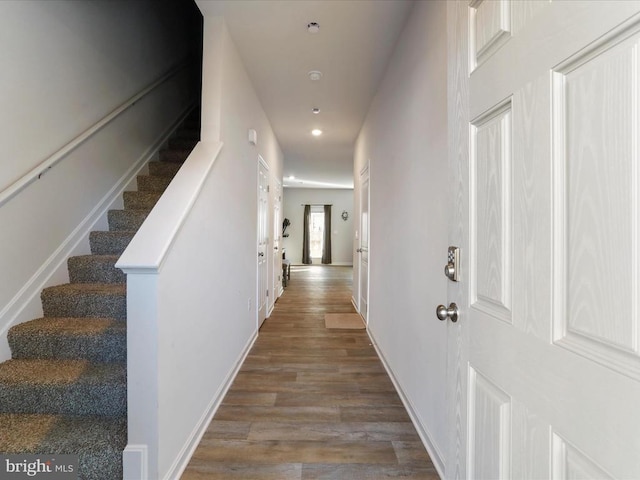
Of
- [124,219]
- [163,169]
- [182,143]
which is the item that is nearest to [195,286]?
[124,219]

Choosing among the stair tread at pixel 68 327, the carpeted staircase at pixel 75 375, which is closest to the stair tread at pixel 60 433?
the carpeted staircase at pixel 75 375

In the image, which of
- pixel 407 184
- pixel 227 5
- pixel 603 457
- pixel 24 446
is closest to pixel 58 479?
pixel 24 446

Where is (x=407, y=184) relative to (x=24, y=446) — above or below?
above

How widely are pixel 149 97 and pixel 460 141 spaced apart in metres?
3.26

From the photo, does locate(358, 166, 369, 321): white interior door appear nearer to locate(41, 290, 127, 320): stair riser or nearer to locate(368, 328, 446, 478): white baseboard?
locate(368, 328, 446, 478): white baseboard

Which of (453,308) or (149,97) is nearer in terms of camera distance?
(453,308)

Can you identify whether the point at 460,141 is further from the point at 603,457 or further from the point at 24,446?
the point at 24,446

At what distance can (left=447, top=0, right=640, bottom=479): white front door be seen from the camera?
1.53 ft

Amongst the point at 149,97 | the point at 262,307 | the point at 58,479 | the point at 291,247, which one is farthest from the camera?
the point at 291,247

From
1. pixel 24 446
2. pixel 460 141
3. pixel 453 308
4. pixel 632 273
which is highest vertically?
pixel 460 141

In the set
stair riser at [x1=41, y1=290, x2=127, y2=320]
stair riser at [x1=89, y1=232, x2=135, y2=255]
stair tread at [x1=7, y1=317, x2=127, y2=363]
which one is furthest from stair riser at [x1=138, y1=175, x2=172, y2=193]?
stair tread at [x1=7, y1=317, x2=127, y2=363]

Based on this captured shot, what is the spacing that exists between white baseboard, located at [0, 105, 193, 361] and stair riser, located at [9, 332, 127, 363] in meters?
0.08

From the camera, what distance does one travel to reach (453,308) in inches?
36.9

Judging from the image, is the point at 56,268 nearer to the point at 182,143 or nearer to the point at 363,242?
the point at 182,143
